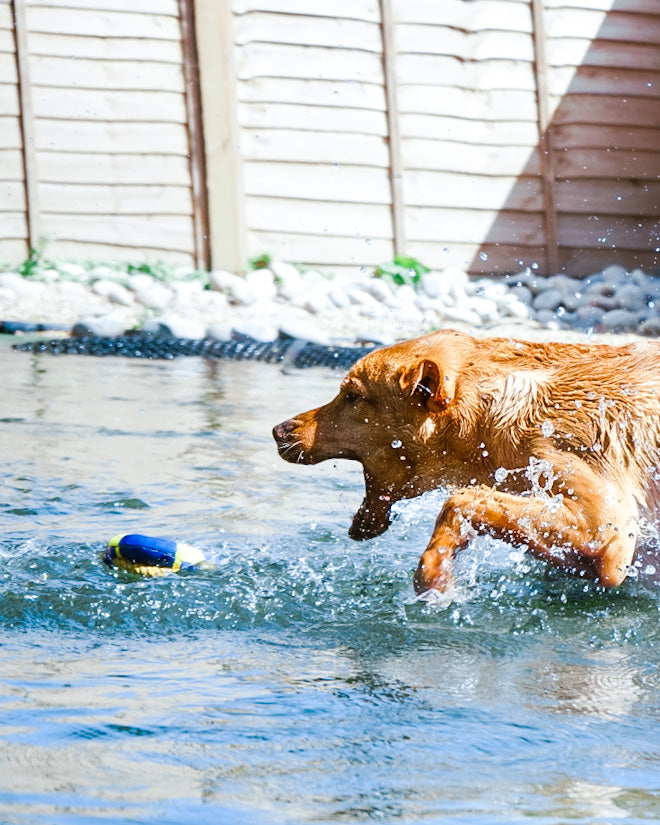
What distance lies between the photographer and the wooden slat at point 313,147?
1233 cm

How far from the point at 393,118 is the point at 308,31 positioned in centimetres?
122

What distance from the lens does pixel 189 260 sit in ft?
39.9

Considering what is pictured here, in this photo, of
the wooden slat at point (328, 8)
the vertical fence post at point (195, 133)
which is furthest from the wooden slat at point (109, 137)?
the wooden slat at point (328, 8)

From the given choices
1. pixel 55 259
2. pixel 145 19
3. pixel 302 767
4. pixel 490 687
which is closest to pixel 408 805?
pixel 302 767

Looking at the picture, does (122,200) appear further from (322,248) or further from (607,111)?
(607,111)

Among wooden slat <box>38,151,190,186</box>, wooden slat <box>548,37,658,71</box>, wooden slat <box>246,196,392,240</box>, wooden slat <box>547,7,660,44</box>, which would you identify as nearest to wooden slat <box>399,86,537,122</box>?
wooden slat <box>548,37,658,71</box>

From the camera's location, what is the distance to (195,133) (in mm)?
12086

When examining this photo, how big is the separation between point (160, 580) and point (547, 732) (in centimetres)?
149

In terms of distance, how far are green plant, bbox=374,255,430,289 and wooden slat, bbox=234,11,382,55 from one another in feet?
7.04

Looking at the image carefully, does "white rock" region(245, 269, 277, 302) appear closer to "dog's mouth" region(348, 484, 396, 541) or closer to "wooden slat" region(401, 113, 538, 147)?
"wooden slat" region(401, 113, 538, 147)

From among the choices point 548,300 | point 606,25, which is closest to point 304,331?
point 548,300

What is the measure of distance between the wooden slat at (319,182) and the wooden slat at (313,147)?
0.24 feet

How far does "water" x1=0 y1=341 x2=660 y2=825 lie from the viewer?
2.22 meters

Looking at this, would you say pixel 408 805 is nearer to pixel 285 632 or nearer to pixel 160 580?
pixel 285 632
